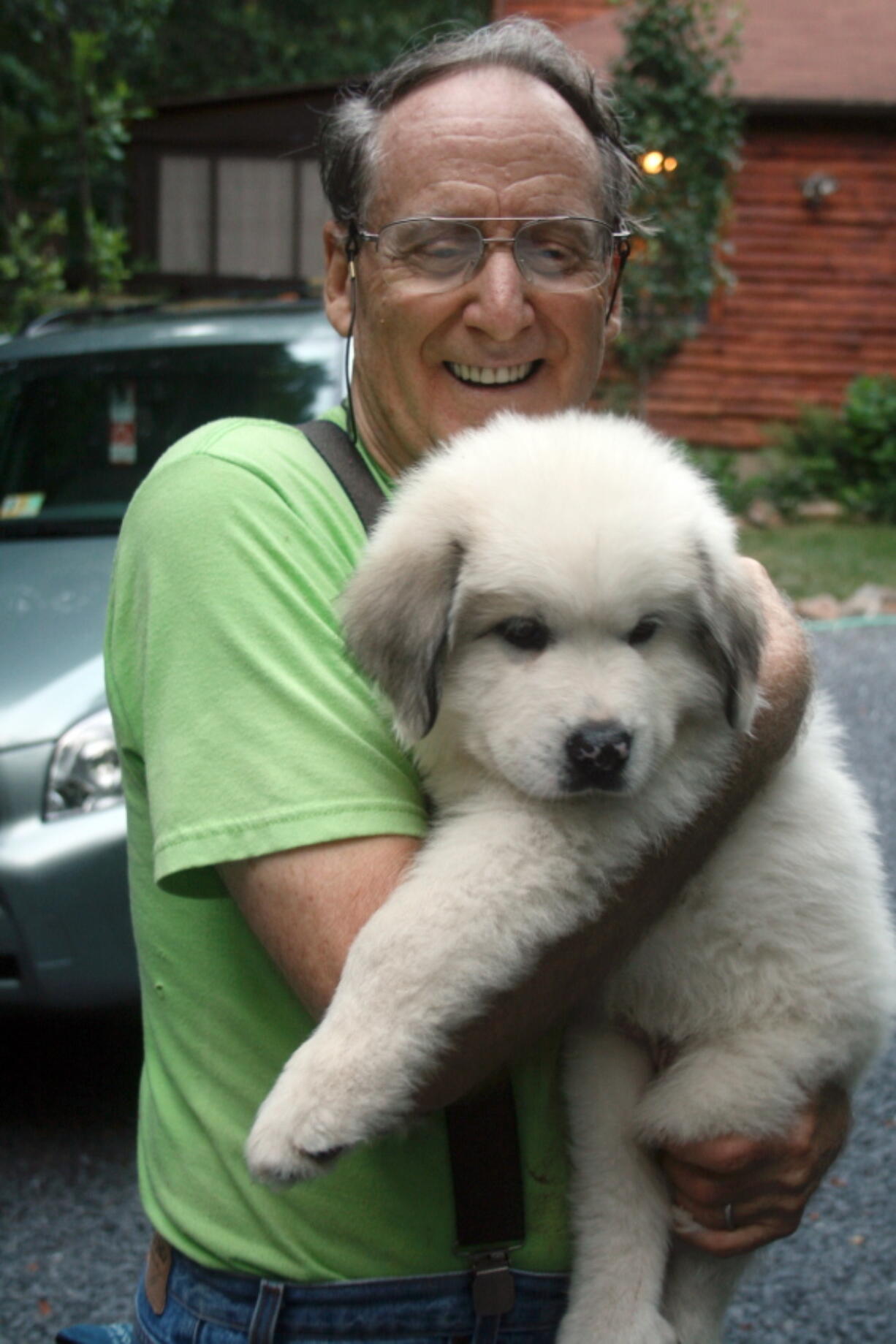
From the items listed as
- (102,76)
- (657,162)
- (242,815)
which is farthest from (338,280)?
(102,76)

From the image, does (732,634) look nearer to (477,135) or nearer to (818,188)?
(477,135)

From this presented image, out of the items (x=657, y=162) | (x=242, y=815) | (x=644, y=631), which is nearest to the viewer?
(x=242, y=815)

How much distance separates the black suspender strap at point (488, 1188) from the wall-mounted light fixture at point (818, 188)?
16.9m

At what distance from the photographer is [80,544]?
4.63m

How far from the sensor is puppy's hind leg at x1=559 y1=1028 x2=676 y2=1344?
179cm

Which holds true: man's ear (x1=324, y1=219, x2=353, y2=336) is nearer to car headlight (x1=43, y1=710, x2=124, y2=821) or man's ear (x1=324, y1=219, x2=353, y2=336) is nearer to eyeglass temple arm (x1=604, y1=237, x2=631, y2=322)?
eyeglass temple arm (x1=604, y1=237, x2=631, y2=322)

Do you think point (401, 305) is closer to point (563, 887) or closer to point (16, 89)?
point (563, 887)

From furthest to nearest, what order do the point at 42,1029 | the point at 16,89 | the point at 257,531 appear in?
the point at 16,89
the point at 42,1029
the point at 257,531

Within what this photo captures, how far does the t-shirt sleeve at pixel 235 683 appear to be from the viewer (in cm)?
152

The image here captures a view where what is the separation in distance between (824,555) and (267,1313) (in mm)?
12024

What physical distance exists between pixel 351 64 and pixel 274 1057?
35.0 m

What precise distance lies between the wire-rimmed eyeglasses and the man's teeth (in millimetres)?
120

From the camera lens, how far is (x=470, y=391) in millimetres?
2143

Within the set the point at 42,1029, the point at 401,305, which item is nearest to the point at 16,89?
the point at 42,1029
